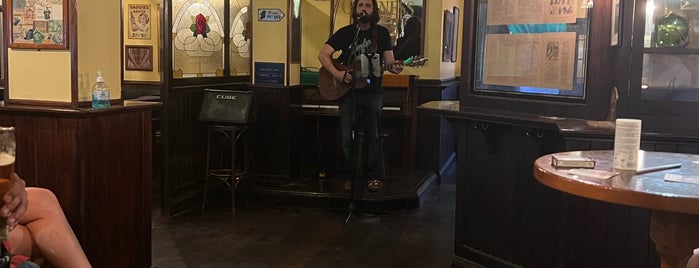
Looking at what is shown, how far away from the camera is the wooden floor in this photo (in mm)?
4141

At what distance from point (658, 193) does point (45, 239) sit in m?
1.97

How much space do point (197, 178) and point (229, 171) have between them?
283 mm

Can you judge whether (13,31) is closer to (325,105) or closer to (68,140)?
(68,140)

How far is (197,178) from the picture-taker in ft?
18.5

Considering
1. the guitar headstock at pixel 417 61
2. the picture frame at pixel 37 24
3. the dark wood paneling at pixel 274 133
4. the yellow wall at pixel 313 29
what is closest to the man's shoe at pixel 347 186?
the dark wood paneling at pixel 274 133

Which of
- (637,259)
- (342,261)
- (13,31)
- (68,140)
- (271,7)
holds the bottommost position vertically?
(342,261)

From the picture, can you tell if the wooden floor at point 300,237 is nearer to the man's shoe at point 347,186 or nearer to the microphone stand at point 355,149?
the microphone stand at point 355,149

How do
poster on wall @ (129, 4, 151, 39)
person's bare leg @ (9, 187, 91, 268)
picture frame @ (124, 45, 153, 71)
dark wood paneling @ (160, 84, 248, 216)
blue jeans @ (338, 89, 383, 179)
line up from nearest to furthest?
person's bare leg @ (9, 187, 91, 268), dark wood paneling @ (160, 84, 248, 216), blue jeans @ (338, 89, 383, 179), poster on wall @ (129, 4, 151, 39), picture frame @ (124, 45, 153, 71)

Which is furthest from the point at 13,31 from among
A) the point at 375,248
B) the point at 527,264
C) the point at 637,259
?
the point at 637,259

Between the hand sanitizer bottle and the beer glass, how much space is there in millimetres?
1469

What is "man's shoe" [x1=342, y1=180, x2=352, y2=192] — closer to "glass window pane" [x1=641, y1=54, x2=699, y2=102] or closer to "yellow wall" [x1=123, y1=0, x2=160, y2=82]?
"yellow wall" [x1=123, y1=0, x2=160, y2=82]

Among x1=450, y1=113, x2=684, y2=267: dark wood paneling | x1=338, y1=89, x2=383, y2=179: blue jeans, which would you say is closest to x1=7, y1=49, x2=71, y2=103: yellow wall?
x1=450, y1=113, x2=684, y2=267: dark wood paneling

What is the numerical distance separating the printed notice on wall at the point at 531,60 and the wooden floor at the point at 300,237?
121 centimetres

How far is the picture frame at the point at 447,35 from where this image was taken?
695 centimetres
